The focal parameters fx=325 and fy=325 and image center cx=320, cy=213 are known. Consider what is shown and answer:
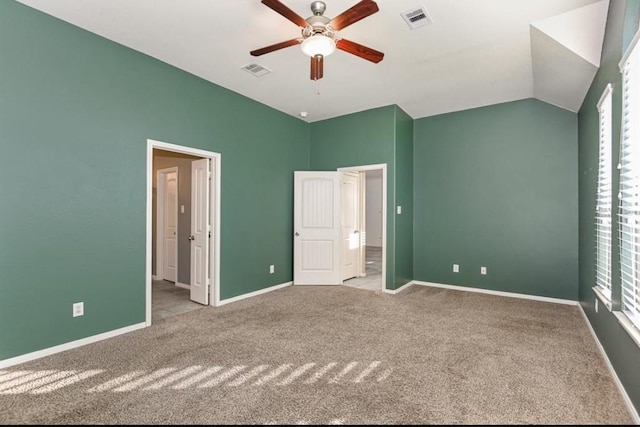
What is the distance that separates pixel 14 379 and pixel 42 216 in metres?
1.28

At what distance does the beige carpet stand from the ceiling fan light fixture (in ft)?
8.43

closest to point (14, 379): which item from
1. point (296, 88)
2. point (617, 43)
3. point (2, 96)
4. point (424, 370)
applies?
point (2, 96)

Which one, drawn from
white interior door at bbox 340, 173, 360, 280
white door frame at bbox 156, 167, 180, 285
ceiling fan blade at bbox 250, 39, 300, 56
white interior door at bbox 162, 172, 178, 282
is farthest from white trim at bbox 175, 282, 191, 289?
ceiling fan blade at bbox 250, 39, 300, 56

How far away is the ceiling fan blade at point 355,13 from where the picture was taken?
85.5 inches

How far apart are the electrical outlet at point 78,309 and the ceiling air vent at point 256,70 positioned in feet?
9.88

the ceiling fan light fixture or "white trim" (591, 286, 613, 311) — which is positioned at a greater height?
the ceiling fan light fixture

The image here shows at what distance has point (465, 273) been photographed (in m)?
5.27

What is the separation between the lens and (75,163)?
302 centimetres

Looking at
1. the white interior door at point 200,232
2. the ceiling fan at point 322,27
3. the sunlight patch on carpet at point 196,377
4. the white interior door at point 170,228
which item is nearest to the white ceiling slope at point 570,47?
the ceiling fan at point 322,27

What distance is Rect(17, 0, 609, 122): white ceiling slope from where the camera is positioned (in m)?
2.72

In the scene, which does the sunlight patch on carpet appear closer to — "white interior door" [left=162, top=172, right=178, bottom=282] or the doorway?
the doorway

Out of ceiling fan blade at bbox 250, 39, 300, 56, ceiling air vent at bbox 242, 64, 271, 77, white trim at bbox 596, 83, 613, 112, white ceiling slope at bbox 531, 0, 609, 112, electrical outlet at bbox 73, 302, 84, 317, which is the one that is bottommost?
electrical outlet at bbox 73, 302, 84, 317

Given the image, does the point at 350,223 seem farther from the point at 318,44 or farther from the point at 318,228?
the point at 318,44

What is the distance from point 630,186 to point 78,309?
460 centimetres
